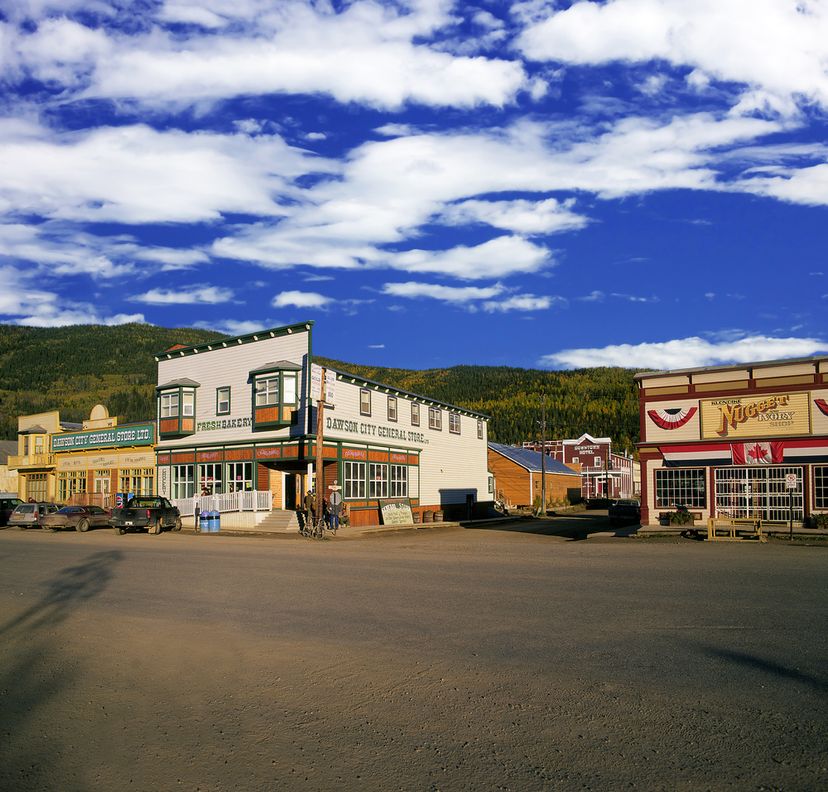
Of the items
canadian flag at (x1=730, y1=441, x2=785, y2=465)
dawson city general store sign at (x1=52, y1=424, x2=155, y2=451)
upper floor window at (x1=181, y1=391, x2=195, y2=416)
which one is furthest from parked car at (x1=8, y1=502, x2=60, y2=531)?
canadian flag at (x1=730, y1=441, x2=785, y2=465)

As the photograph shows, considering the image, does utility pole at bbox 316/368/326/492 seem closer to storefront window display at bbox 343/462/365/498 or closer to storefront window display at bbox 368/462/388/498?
storefront window display at bbox 343/462/365/498

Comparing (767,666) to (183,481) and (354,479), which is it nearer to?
(354,479)

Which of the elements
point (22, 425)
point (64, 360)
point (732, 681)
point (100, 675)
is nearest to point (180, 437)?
point (22, 425)

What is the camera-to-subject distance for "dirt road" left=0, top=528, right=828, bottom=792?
5441mm

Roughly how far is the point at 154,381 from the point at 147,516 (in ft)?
453

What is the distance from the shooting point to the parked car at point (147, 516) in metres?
33.2

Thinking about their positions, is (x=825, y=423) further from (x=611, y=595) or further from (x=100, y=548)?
(x=100, y=548)

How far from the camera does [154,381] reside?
164 m

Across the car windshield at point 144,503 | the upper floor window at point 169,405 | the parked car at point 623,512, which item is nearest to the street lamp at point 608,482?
the parked car at point 623,512

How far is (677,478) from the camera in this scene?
33875mm

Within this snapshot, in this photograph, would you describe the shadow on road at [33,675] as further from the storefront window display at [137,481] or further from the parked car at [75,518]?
the storefront window display at [137,481]

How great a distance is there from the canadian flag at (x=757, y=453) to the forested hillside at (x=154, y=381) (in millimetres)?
101757

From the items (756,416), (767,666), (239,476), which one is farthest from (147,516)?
(767,666)

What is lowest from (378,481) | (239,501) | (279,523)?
(279,523)
